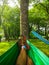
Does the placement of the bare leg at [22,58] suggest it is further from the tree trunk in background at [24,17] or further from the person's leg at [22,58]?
the tree trunk in background at [24,17]

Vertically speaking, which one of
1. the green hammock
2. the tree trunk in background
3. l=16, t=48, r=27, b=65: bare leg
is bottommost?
l=16, t=48, r=27, b=65: bare leg

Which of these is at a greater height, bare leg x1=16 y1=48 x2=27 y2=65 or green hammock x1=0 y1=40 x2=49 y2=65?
green hammock x1=0 y1=40 x2=49 y2=65

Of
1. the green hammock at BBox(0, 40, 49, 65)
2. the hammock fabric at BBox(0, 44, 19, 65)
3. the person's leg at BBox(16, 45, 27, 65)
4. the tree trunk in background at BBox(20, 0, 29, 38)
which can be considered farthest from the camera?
the tree trunk in background at BBox(20, 0, 29, 38)

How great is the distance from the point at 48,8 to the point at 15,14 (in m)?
5.87

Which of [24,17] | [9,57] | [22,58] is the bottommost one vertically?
[22,58]

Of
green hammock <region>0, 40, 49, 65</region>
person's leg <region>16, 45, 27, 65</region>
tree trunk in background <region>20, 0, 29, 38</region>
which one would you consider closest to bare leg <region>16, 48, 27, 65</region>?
person's leg <region>16, 45, 27, 65</region>

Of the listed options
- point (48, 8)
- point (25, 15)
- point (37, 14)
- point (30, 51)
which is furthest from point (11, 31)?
point (30, 51)

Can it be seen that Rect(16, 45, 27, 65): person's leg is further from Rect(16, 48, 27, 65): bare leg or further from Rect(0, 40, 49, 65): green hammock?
Rect(0, 40, 49, 65): green hammock

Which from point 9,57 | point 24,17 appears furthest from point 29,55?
point 24,17

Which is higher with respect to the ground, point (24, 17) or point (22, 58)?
point (24, 17)

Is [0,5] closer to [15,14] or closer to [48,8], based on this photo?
[15,14]

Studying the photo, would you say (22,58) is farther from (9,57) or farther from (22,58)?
(9,57)

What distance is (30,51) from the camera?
5.02m

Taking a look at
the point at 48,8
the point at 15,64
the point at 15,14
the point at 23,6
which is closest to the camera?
the point at 15,64
